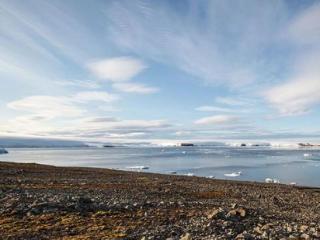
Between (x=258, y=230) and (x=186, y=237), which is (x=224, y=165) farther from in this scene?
(x=186, y=237)

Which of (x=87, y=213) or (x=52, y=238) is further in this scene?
(x=87, y=213)

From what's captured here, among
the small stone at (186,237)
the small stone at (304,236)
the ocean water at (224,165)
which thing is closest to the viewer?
the small stone at (186,237)

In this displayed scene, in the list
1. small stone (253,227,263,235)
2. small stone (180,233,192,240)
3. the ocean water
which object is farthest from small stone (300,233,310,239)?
the ocean water

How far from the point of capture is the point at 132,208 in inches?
665

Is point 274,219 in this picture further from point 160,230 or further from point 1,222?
point 1,222

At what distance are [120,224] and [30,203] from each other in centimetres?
464

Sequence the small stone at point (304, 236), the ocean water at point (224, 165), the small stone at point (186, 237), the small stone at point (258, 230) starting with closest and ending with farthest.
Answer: the small stone at point (186, 237) < the small stone at point (304, 236) < the small stone at point (258, 230) < the ocean water at point (224, 165)

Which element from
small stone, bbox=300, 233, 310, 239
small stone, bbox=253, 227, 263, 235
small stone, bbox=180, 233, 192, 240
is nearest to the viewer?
small stone, bbox=180, 233, 192, 240

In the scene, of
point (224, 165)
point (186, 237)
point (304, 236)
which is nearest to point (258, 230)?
point (304, 236)

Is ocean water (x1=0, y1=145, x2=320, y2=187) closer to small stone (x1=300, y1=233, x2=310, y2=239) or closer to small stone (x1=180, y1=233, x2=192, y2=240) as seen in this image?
small stone (x1=300, y1=233, x2=310, y2=239)

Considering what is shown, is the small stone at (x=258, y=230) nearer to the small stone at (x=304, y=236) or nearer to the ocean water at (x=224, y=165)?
the small stone at (x=304, y=236)

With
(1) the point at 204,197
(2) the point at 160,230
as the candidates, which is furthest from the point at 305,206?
(2) the point at 160,230

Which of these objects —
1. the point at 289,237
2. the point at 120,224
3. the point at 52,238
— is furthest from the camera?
the point at 120,224

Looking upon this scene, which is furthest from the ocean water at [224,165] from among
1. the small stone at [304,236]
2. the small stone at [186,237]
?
the small stone at [186,237]
